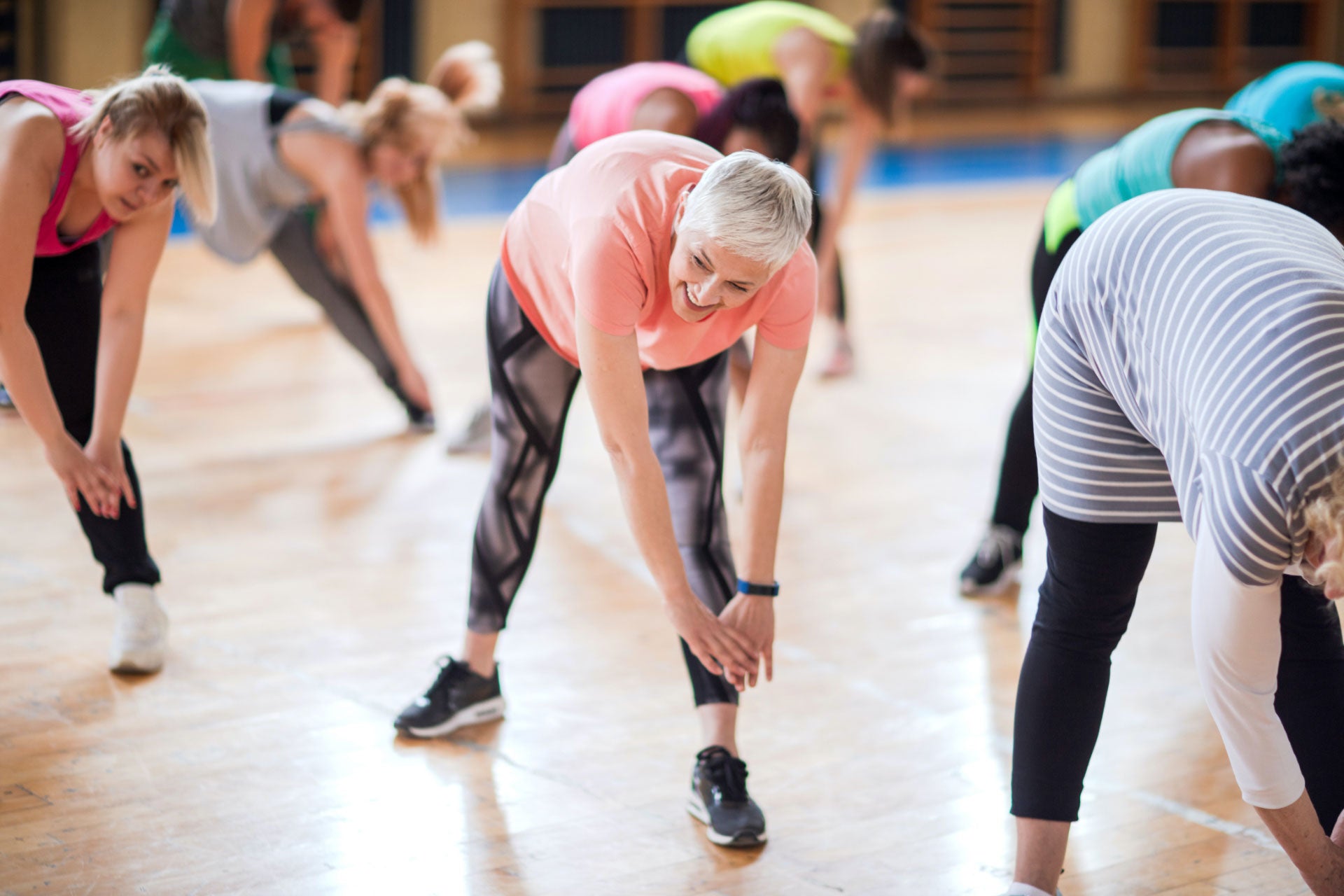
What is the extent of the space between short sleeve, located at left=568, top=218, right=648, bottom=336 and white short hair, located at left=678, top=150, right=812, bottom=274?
0.08m

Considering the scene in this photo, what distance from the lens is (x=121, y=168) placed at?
206 centimetres

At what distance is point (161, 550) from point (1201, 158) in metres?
2.14

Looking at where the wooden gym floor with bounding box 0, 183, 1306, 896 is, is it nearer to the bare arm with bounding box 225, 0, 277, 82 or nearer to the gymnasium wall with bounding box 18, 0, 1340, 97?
the bare arm with bounding box 225, 0, 277, 82

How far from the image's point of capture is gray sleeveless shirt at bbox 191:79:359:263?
3.38 metres

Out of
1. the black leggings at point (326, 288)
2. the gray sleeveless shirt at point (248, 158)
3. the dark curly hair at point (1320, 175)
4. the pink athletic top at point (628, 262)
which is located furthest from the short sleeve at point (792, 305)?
the black leggings at point (326, 288)

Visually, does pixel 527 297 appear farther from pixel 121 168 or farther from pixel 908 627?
pixel 908 627

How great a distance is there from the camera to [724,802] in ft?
6.30

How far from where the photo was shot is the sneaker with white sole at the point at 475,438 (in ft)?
12.1

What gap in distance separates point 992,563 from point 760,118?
1.00 m

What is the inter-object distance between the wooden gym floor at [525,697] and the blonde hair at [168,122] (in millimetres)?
826

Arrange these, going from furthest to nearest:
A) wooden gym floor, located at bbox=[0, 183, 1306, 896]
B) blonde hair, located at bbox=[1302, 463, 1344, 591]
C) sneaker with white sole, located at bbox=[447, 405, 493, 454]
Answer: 1. sneaker with white sole, located at bbox=[447, 405, 493, 454]
2. wooden gym floor, located at bbox=[0, 183, 1306, 896]
3. blonde hair, located at bbox=[1302, 463, 1344, 591]

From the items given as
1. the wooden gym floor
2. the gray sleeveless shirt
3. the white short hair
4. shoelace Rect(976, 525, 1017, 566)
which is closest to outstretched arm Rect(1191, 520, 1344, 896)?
the wooden gym floor

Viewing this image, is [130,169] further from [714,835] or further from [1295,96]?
[1295,96]

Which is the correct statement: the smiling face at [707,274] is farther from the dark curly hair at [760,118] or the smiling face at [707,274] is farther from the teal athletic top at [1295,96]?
the teal athletic top at [1295,96]
